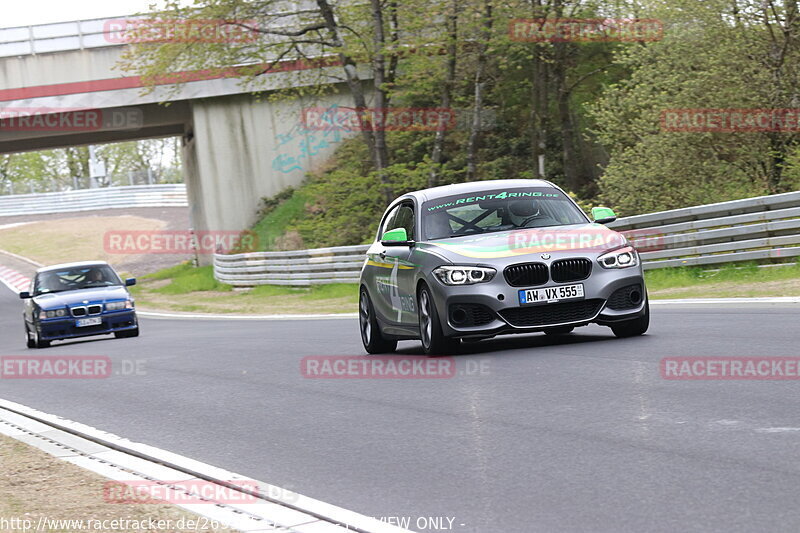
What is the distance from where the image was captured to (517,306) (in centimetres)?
1088

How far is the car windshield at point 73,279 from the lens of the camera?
22453 millimetres

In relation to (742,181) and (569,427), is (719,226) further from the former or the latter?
(569,427)

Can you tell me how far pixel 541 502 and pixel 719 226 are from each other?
16.0 m

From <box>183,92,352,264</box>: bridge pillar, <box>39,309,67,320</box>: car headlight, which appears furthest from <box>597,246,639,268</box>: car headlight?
<box>183,92,352,264</box>: bridge pillar

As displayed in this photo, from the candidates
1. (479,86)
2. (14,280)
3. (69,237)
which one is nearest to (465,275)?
(479,86)

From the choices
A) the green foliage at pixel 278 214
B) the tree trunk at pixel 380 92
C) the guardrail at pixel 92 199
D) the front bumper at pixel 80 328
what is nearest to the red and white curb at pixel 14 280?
the green foliage at pixel 278 214

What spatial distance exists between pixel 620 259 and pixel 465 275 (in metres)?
1.48

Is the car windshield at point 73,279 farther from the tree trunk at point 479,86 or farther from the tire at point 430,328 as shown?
the tree trunk at point 479,86

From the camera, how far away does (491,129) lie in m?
37.6

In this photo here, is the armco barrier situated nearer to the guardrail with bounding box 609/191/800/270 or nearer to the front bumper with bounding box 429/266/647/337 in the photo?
the guardrail with bounding box 609/191/800/270

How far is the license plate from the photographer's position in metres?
10.9

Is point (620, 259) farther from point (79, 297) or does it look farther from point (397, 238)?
point (79, 297)

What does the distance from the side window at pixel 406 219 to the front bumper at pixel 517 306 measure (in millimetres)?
1434

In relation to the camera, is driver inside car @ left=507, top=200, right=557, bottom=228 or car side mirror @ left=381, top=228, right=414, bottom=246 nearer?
car side mirror @ left=381, top=228, right=414, bottom=246
